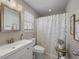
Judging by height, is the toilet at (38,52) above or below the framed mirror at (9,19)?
below

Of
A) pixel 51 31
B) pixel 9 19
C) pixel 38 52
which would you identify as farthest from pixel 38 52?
pixel 9 19

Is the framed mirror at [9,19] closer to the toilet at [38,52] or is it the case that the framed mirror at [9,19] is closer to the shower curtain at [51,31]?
the toilet at [38,52]

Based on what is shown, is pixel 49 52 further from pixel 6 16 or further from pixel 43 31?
pixel 6 16

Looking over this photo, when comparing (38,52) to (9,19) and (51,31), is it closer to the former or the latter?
(51,31)

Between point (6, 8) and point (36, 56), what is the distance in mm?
2063

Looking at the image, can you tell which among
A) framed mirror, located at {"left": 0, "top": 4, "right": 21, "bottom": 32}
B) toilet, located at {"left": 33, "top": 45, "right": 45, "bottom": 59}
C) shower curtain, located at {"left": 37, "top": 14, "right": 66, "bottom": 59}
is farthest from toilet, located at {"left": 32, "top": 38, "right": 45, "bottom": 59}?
framed mirror, located at {"left": 0, "top": 4, "right": 21, "bottom": 32}

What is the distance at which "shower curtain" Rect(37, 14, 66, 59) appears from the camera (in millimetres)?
2995

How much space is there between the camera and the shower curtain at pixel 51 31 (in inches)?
118

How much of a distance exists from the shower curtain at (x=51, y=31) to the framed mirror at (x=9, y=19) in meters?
1.43

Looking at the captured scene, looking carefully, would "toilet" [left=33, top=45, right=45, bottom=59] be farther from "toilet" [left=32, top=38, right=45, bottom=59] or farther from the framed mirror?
the framed mirror

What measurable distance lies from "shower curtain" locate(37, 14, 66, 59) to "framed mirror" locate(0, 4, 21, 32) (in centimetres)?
143

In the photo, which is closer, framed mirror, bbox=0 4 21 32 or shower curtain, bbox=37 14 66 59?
framed mirror, bbox=0 4 21 32

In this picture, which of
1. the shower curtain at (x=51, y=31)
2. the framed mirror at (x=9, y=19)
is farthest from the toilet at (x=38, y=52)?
the framed mirror at (x=9, y=19)

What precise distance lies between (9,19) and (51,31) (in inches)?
72.3
